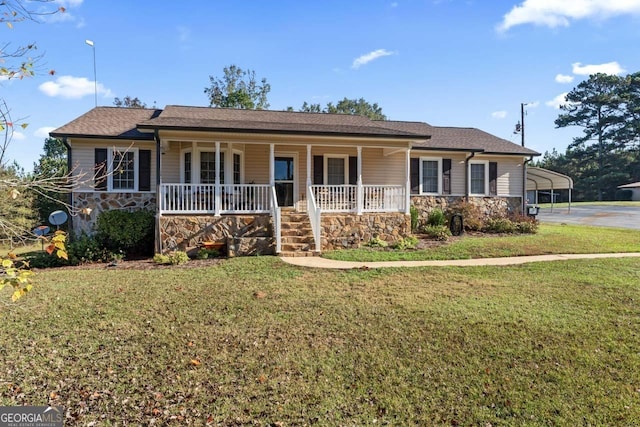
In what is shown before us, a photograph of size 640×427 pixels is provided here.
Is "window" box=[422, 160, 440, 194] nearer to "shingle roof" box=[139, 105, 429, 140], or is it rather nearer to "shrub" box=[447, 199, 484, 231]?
"shrub" box=[447, 199, 484, 231]

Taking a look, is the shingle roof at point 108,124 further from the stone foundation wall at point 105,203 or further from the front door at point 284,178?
the front door at point 284,178

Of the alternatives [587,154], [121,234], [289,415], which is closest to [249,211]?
[121,234]

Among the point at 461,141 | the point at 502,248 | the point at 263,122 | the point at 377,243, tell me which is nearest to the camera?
the point at 502,248

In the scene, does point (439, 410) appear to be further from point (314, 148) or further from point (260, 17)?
point (260, 17)

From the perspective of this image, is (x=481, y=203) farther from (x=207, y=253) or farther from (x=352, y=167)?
(x=207, y=253)

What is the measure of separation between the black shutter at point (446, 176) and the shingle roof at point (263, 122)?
2.18 meters

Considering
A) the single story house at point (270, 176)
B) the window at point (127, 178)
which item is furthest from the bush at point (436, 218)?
the window at point (127, 178)

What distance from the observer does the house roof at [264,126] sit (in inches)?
438

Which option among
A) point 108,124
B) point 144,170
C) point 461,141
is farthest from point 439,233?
point 108,124

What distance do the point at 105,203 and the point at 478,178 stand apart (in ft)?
46.3

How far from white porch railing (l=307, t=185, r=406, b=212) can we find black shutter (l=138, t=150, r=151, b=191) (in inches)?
217

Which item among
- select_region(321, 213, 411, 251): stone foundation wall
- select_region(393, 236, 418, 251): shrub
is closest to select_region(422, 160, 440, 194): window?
select_region(321, 213, 411, 251): stone foundation wall

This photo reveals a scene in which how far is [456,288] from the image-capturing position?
668 centimetres

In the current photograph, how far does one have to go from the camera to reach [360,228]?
11.4m
